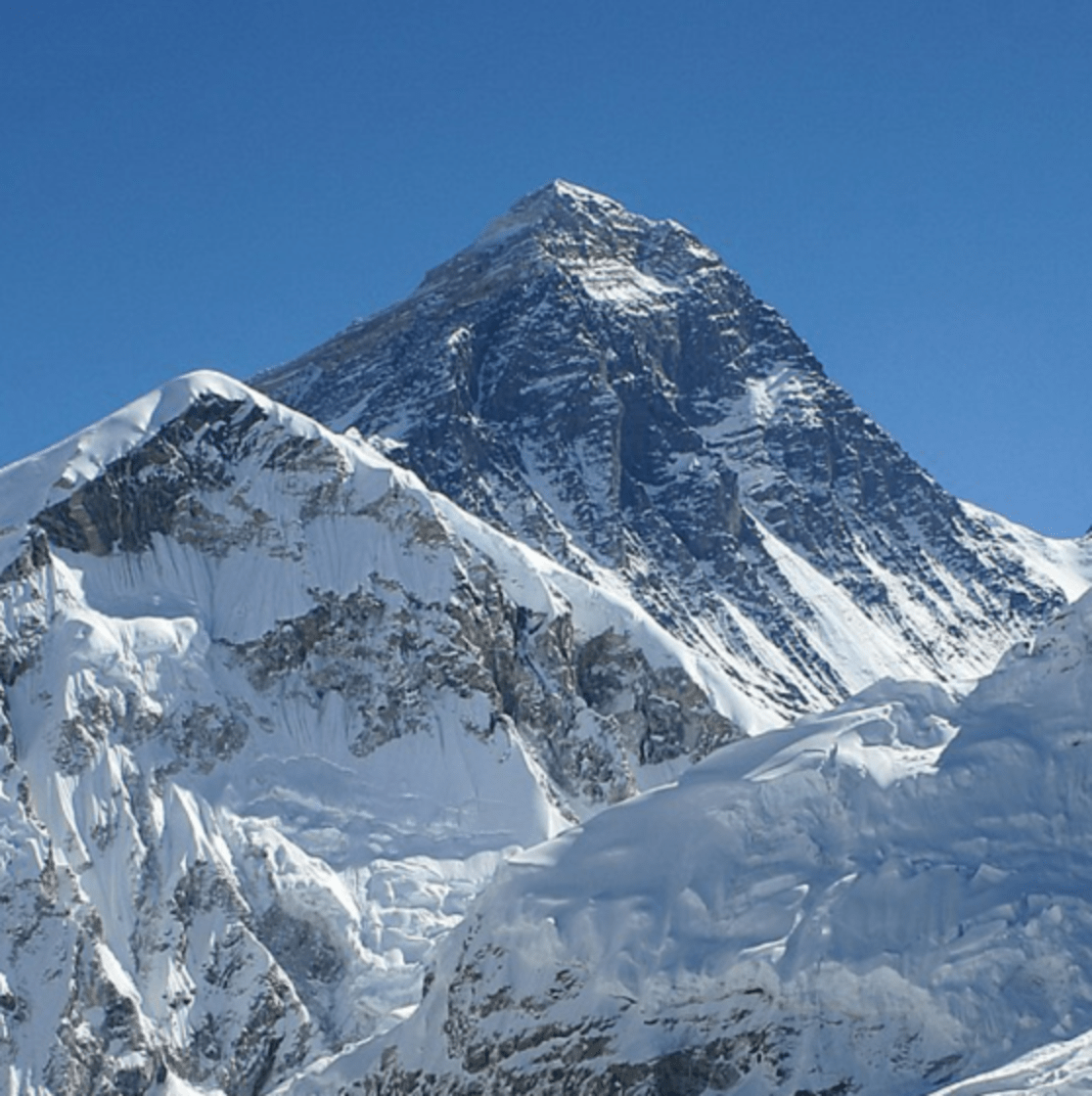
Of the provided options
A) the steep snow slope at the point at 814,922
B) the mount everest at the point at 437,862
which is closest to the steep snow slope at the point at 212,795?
the mount everest at the point at 437,862

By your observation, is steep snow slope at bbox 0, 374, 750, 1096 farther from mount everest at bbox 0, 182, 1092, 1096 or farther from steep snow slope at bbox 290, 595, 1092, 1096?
steep snow slope at bbox 290, 595, 1092, 1096

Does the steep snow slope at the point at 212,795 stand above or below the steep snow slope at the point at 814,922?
above

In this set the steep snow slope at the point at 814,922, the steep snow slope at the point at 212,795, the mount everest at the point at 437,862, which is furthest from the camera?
the steep snow slope at the point at 212,795

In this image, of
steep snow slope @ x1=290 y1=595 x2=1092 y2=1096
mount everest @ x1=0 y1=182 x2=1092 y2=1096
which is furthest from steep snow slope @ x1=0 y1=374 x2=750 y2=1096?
steep snow slope @ x1=290 y1=595 x2=1092 y2=1096

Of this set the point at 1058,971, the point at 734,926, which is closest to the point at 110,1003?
the point at 734,926

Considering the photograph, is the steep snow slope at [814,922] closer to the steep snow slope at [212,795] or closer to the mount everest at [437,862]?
the mount everest at [437,862]

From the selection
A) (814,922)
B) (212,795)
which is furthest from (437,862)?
(814,922)

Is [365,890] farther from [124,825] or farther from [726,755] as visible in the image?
[726,755]
